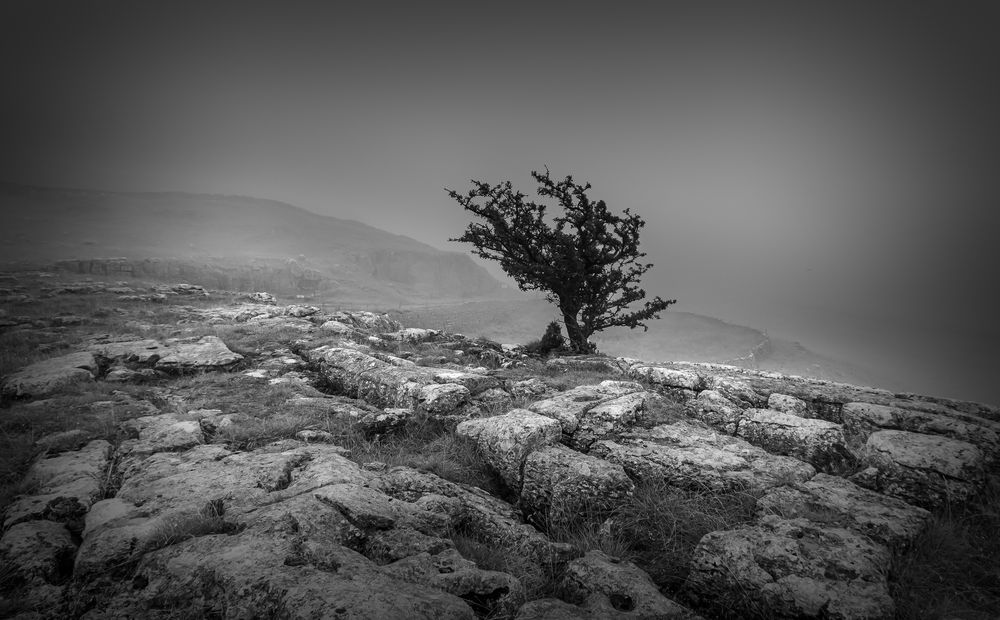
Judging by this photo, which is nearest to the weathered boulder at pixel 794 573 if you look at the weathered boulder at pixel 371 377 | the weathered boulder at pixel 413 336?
the weathered boulder at pixel 371 377

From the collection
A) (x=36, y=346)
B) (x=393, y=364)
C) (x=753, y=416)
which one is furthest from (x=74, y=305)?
(x=753, y=416)

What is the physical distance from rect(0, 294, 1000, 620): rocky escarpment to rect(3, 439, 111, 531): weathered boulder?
3 cm

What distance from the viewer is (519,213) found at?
60.7ft

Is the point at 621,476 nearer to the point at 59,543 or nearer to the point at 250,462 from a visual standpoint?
the point at 250,462

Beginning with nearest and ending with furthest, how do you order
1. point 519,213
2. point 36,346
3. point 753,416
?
point 753,416, point 36,346, point 519,213

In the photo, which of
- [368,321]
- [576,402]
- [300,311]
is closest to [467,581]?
[576,402]

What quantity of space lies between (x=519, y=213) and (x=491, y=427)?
1361cm

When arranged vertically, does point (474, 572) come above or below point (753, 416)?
below

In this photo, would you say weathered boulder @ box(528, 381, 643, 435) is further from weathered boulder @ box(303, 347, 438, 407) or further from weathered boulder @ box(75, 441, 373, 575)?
weathered boulder @ box(75, 441, 373, 575)

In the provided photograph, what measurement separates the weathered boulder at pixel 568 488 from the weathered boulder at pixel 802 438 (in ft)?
11.4

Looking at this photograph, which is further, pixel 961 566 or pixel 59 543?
pixel 961 566

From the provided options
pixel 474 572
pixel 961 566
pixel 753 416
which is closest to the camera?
pixel 474 572

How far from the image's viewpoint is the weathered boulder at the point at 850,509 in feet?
14.7

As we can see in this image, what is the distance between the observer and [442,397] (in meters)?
8.74
